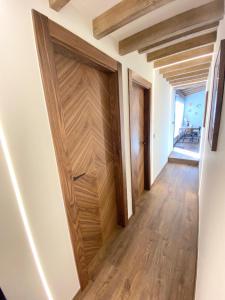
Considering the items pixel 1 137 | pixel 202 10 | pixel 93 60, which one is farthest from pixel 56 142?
pixel 202 10

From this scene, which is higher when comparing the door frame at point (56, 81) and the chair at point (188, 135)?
the door frame at point (56, 81)

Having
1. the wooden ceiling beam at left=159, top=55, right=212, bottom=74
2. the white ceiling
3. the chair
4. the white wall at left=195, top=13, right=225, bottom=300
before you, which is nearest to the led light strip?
the white wall at left=195, top=13, right=225, bottom=300

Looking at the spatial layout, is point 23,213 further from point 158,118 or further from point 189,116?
point 189,116

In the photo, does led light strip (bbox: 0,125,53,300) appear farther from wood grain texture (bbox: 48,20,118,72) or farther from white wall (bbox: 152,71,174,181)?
white wall (bbox: 152,71,174,181)

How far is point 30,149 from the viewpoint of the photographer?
809mm

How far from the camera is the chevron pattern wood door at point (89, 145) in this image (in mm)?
1144

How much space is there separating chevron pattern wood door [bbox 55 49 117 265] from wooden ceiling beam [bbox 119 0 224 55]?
421mm

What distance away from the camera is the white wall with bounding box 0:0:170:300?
70cm

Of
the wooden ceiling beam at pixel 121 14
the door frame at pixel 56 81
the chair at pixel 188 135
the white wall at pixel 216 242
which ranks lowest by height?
the chair at pixel 188 135

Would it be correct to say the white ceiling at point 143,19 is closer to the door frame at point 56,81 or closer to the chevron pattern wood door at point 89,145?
the door frame at point 56,81

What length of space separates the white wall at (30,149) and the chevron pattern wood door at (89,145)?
178 millimetres

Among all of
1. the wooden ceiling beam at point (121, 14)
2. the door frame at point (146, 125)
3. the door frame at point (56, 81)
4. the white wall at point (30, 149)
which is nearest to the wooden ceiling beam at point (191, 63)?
the door frame at point (146, 125)

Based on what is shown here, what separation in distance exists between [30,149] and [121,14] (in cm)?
112

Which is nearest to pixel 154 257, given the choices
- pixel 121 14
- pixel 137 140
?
pixel 137 140
